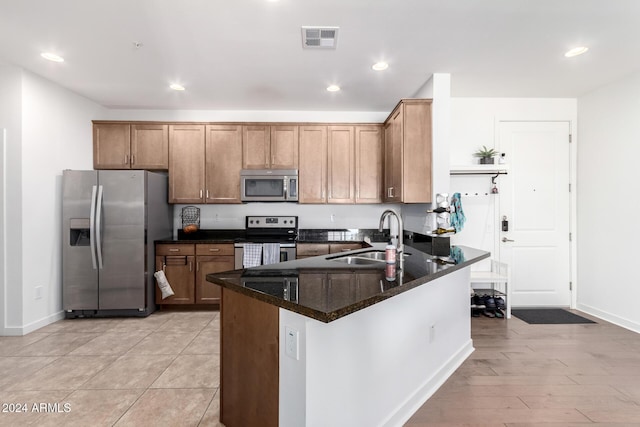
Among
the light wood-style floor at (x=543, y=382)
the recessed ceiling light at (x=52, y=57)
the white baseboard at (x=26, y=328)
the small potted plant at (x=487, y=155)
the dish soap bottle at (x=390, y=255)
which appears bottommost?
the light wood-style floor at (x=543, y=382)

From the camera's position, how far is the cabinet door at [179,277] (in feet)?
12.8

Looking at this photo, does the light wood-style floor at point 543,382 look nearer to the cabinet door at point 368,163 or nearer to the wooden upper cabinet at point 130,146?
the cabinet door at point 368,163

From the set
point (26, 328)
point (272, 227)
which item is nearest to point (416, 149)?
point (272, 227)

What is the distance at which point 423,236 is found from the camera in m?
3.20

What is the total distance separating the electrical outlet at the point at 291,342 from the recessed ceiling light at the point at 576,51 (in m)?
3.31

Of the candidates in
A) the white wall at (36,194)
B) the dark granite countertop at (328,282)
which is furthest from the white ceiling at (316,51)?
the dark granite countertop at (328,282)

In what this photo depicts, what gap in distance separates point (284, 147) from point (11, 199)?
9.66 ft

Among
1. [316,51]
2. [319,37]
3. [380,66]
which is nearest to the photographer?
[319,37]

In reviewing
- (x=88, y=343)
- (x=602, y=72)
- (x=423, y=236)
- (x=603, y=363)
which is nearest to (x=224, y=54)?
(x=423, y=236)

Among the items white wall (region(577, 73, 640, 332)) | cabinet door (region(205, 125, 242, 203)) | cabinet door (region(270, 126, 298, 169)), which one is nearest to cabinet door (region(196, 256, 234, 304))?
cabinet door (region(205, 125, 242, 203))

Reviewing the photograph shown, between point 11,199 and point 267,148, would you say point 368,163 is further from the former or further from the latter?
point 11,199

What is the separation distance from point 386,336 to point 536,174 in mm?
3511

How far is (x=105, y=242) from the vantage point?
11.8 ft

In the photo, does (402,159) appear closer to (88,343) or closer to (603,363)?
(603,363)
